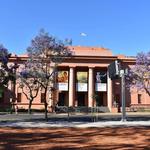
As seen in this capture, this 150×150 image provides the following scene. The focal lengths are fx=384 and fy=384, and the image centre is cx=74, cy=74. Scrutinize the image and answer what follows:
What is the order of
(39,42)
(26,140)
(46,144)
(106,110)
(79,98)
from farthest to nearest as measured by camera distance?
(79,98)
(106,110)
(39,42)
(26,140)
(46,144)

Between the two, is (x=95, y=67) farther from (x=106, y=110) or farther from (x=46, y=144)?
(x=46, y=144)

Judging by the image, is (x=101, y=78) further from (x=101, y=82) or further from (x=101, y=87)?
(x=101, y=87)

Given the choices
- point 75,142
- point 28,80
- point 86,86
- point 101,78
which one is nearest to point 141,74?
point 101,78

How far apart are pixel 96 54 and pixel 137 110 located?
1173cm

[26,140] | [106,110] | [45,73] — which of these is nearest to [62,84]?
[106,110]

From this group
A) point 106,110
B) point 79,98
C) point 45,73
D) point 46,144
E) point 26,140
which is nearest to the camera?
point 46,144

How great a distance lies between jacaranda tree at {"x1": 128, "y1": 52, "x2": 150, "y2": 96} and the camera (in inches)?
2038

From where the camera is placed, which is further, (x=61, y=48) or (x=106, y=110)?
(x=106, y=110)

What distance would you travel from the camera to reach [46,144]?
14.4 metres

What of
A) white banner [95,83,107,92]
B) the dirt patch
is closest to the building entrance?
white banner [95,83,107,92]

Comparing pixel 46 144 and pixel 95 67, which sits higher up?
pixel 95 67

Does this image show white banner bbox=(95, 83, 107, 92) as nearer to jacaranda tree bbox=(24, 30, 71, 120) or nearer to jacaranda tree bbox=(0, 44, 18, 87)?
jacaranda tree bbox=(24, 30, 71, 120)

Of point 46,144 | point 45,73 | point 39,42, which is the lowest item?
point 46,144

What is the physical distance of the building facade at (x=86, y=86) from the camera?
64312 millimetres
